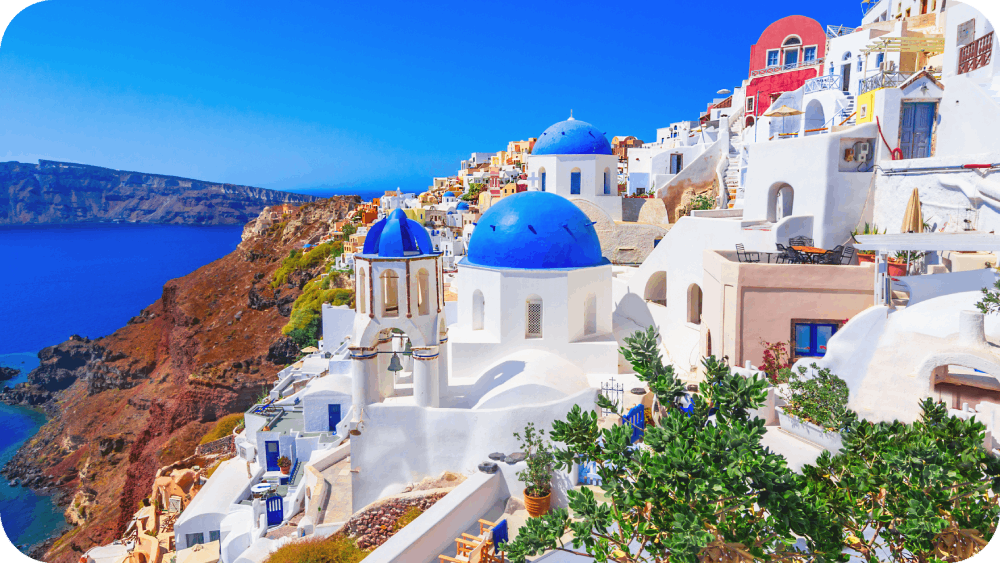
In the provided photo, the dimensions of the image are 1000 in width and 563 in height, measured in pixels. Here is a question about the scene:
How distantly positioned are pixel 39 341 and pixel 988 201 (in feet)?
311

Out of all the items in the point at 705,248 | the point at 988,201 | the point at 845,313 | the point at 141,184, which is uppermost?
the point at 141,184

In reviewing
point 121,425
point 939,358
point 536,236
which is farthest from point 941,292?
point 121,425

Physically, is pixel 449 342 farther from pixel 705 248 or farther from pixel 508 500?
pixel 705 248

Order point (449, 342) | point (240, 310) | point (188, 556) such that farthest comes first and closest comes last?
point (240, 310), point (188, 556), point (449, 342)

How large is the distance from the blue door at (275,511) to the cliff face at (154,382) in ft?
70.2

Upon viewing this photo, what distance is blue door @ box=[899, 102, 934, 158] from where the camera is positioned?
1294 cm

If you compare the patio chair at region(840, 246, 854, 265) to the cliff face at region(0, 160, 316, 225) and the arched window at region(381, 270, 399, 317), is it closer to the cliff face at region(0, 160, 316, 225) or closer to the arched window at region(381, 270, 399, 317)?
the arched window at region(381, 270, 399, 317)

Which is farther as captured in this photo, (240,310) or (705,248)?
(240,310)

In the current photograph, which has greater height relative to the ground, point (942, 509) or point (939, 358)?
point (939, 358)

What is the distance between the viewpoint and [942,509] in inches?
214

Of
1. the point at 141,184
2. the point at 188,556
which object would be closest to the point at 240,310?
the point at 188,556

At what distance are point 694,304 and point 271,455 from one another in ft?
48.0

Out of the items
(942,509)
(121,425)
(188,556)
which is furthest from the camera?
(121,425)

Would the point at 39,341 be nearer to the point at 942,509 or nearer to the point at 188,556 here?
the point at 188,556
